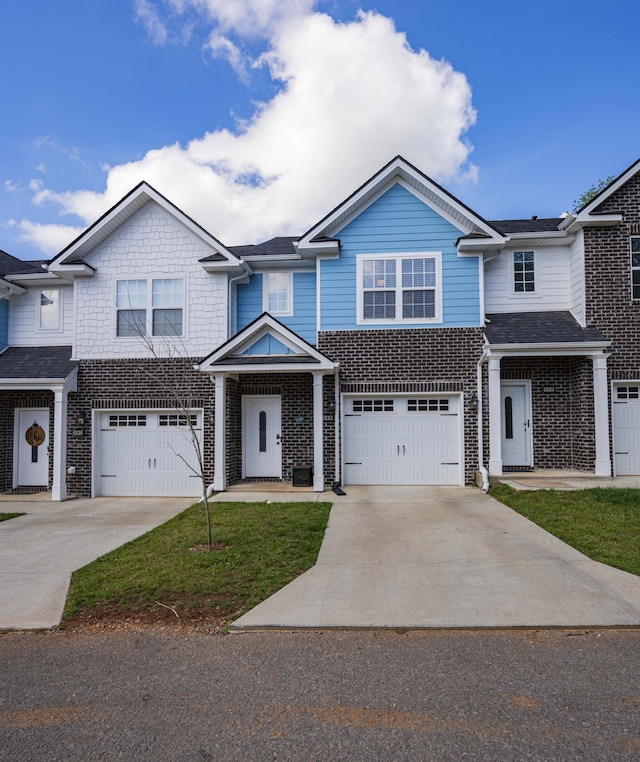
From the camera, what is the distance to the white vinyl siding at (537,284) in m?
12.8

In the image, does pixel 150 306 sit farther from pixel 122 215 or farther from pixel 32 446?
pixel 32 446

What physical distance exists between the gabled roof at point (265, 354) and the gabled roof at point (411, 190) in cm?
220

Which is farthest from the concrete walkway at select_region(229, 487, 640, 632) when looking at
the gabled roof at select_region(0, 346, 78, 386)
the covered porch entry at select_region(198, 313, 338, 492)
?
the gabled roof at select_region(0, 346, 78, 386)

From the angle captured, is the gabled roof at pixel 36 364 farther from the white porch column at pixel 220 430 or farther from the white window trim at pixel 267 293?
the white window trim at pixel 267 293

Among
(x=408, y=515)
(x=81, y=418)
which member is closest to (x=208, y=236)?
(x=81, y=418)

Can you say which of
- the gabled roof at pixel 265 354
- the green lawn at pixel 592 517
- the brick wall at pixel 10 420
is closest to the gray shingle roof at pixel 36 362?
the brick wall at pixel 10 420

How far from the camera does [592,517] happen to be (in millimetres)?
8109

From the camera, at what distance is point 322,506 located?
9.88 meters

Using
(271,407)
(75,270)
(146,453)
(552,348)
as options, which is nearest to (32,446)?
(146,453)

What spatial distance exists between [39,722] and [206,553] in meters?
3.37

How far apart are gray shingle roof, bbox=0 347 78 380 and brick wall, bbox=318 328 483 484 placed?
260 inches

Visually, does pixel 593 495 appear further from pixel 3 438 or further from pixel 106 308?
pixel 3 438

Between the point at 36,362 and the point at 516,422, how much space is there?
1240 centimetres

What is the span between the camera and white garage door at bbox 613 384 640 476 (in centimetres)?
1191
